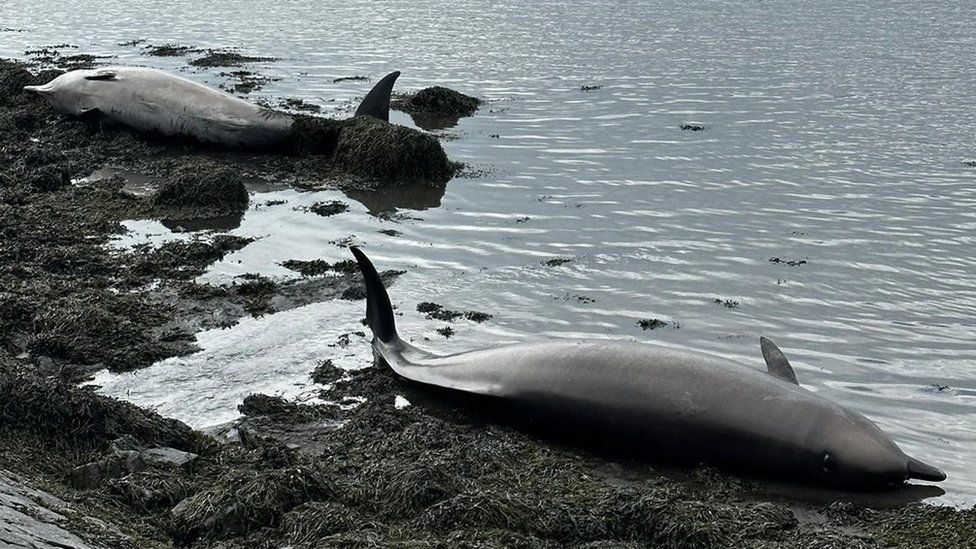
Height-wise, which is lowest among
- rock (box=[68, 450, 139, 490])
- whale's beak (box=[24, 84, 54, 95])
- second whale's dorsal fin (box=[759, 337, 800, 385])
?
rock (box=[68, 450, 139, 490])

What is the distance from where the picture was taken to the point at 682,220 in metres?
14.0

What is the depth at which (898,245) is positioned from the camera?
43.2 ft

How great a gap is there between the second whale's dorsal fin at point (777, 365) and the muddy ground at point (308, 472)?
0.95 m

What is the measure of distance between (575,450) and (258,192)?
7968 mm

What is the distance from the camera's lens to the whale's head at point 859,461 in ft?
24.9

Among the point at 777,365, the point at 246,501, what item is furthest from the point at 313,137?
the point at 246,501

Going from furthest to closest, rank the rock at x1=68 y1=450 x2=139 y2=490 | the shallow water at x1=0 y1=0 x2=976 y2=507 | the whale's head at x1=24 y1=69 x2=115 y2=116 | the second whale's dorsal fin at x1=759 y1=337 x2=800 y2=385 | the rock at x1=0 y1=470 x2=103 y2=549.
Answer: the whale's head at x1=24 y1=69 x2=115 y2=116 → the shallow water at x1=0 y1=0 x2=976 y2=507 → the second whale's dorsal fin at x1=759 y1=337 x2=800 y2=385 → the rock at x1=68 y1=450 x2=139 y2=490 → the rock at x1=0 y1=470 x2=103 y2=549

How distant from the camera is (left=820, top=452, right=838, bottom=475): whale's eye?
300 inches

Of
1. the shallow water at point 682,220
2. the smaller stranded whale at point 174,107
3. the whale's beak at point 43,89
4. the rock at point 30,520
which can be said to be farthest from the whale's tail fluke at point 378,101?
the rock at point 30,520

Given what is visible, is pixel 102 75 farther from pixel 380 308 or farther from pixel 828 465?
pixel 828 465

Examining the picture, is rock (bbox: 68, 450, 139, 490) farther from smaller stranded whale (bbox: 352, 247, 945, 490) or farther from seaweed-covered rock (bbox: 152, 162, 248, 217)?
seaweed-covered rock (bbox: 152, 162, 248, 217)

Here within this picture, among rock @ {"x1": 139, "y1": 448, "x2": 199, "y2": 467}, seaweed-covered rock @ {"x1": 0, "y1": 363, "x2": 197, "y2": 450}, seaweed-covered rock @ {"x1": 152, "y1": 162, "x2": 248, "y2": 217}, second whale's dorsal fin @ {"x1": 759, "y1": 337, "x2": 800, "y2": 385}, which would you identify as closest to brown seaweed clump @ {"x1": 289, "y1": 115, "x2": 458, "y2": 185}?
seaweed-covered rock @ {"x1": 152, "y1": 162, "x2": 248, "y2": 217}

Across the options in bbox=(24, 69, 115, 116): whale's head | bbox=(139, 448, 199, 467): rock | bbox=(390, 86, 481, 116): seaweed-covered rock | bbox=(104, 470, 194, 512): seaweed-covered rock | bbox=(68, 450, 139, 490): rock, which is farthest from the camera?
bbox=(390, 86, 481, 116): seaweed-covered rock

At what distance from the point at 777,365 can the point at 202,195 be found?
7.71 meters
